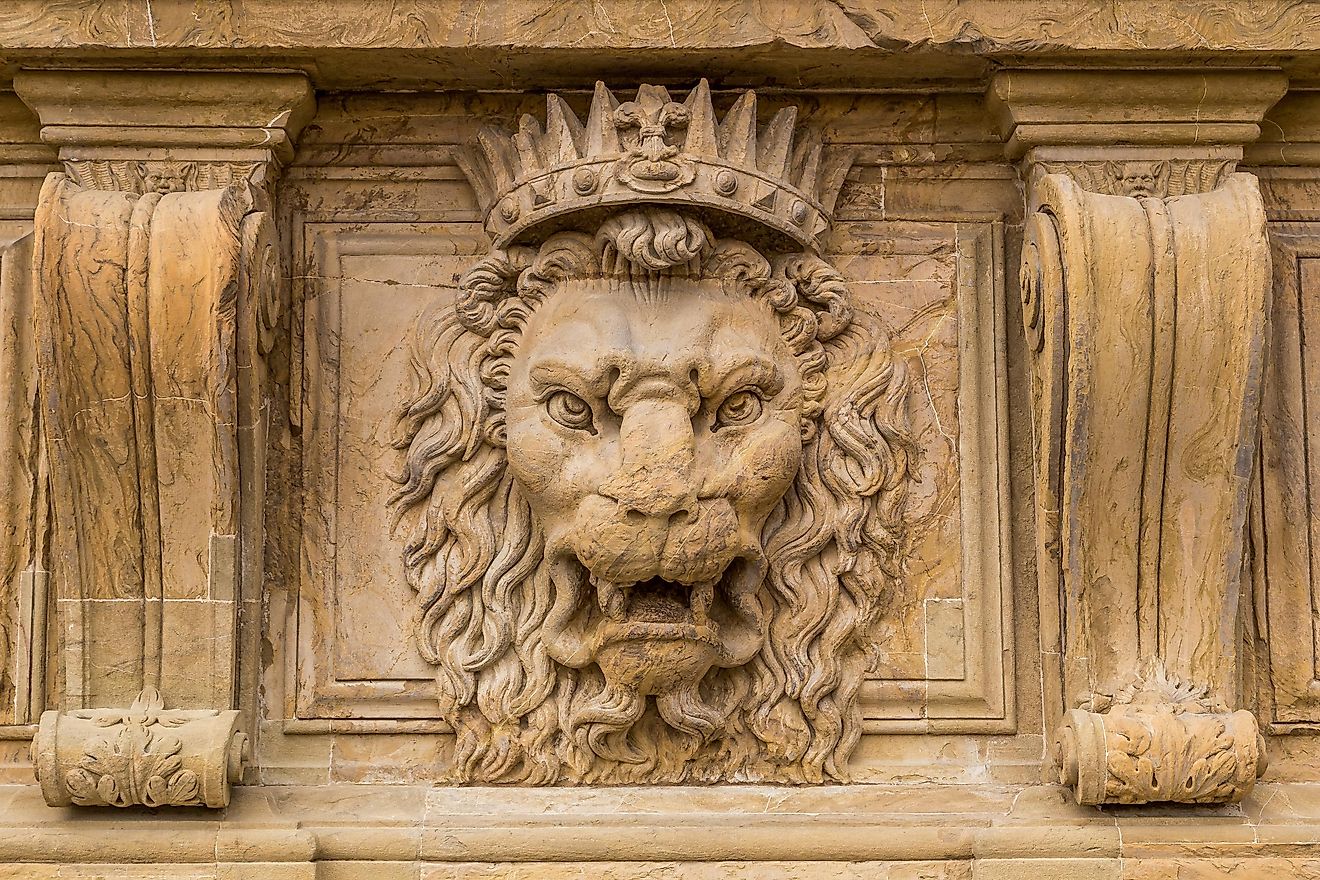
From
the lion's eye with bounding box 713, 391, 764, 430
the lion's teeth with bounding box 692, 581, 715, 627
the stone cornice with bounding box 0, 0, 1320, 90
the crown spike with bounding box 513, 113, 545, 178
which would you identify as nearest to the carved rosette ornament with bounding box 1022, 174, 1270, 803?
the stone cornice with bounding box 0, 0, 1320, 90

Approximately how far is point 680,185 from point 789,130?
12.8 inches

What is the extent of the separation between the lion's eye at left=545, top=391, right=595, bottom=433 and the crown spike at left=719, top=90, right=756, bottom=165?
1.94 feet

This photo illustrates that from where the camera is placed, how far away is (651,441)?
3.45m

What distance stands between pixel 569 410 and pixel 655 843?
0.90m

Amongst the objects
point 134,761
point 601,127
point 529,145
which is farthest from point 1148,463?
point 134,761

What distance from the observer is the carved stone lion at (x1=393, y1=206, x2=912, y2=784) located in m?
3.53

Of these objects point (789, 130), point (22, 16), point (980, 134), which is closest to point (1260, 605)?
point (980, 134)

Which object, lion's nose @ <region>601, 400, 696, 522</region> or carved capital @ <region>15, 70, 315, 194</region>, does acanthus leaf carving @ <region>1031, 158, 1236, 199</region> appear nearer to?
lion's nose @ <region>601, 400, 696, 522</region>

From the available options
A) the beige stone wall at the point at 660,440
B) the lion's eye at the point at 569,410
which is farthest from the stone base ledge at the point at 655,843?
the lion's eye at the point at 569,410

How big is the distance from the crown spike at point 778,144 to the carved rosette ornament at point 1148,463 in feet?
1.78

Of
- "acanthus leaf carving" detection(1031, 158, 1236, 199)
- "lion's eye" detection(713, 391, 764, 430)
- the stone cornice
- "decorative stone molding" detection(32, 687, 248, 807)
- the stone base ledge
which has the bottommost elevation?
the stone base ledge

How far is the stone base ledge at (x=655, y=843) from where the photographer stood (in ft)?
11.5

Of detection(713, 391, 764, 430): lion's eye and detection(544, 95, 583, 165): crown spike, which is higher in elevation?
detection(544, 95, 583, 165): crown spike

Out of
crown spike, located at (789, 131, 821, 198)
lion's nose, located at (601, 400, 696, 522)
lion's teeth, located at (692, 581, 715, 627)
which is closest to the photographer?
lion's nose, located at (601, 400, 696, 522)
